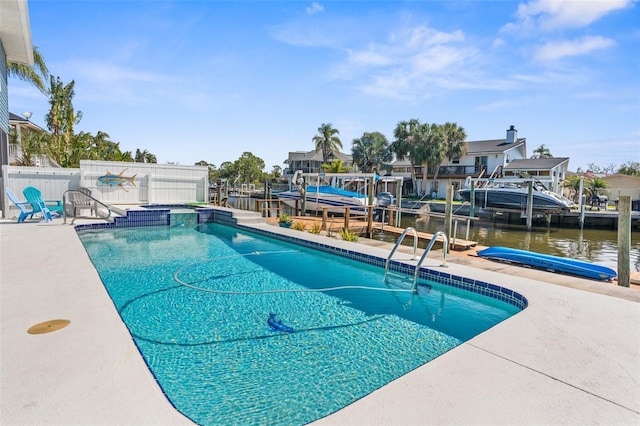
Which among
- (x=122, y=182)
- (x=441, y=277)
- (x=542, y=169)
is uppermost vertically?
(x=542, y=169)

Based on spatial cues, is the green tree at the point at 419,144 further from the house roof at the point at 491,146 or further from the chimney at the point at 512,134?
the chimney at the point at 512,134

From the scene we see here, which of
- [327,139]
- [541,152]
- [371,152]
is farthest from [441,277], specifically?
[541,152]

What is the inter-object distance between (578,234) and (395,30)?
16.3 meters

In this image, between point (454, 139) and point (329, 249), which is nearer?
point (329, 249)

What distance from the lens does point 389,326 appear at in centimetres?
434

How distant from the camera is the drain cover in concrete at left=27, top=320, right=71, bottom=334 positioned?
2922 millimetres

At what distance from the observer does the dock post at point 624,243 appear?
221 inches

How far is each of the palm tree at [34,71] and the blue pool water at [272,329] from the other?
1071 cm

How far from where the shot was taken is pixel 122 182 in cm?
1560

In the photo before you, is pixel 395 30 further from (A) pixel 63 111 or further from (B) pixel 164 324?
(A) pixel 63 111

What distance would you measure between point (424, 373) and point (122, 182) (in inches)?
653

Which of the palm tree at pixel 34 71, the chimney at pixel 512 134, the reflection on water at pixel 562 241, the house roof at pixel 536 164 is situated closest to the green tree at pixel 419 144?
the house roof at pixel 536 164

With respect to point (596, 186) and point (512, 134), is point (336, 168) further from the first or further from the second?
point (596, 186)

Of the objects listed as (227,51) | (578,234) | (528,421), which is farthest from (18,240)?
(578,234)
